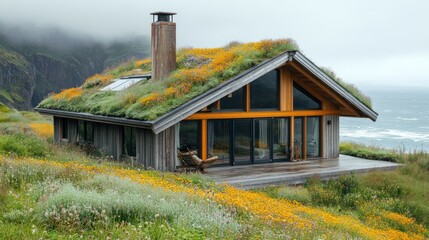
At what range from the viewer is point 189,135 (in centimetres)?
1995

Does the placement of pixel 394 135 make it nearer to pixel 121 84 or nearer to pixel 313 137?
pixel 313 137

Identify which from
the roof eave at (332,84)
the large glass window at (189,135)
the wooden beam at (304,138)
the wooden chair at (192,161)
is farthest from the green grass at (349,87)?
the wooden chair at (192,161)

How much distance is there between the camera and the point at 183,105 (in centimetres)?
1831

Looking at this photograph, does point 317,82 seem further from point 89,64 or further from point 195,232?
point 89,64

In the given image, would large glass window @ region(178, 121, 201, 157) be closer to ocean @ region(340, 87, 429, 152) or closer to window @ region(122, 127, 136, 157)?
window @ region(122, 127, 136, 157)

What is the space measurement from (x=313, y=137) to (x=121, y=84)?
864cm

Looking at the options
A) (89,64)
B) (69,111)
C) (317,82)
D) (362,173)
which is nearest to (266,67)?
(317,82)

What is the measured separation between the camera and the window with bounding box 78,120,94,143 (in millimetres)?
23344

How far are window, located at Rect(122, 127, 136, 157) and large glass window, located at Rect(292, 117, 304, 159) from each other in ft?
21.6

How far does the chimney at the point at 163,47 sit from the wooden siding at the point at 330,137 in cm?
699

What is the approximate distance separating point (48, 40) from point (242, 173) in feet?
531

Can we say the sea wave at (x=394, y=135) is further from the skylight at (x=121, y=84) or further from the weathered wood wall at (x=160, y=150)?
the weathered wood wall at (x=160, y=150)

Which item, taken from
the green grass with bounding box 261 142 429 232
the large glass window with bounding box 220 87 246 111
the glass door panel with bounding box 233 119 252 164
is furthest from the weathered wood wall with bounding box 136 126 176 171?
the green grass with bounding box 261 142 429 232

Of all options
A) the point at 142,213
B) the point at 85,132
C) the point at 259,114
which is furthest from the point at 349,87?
the point at 142,213
